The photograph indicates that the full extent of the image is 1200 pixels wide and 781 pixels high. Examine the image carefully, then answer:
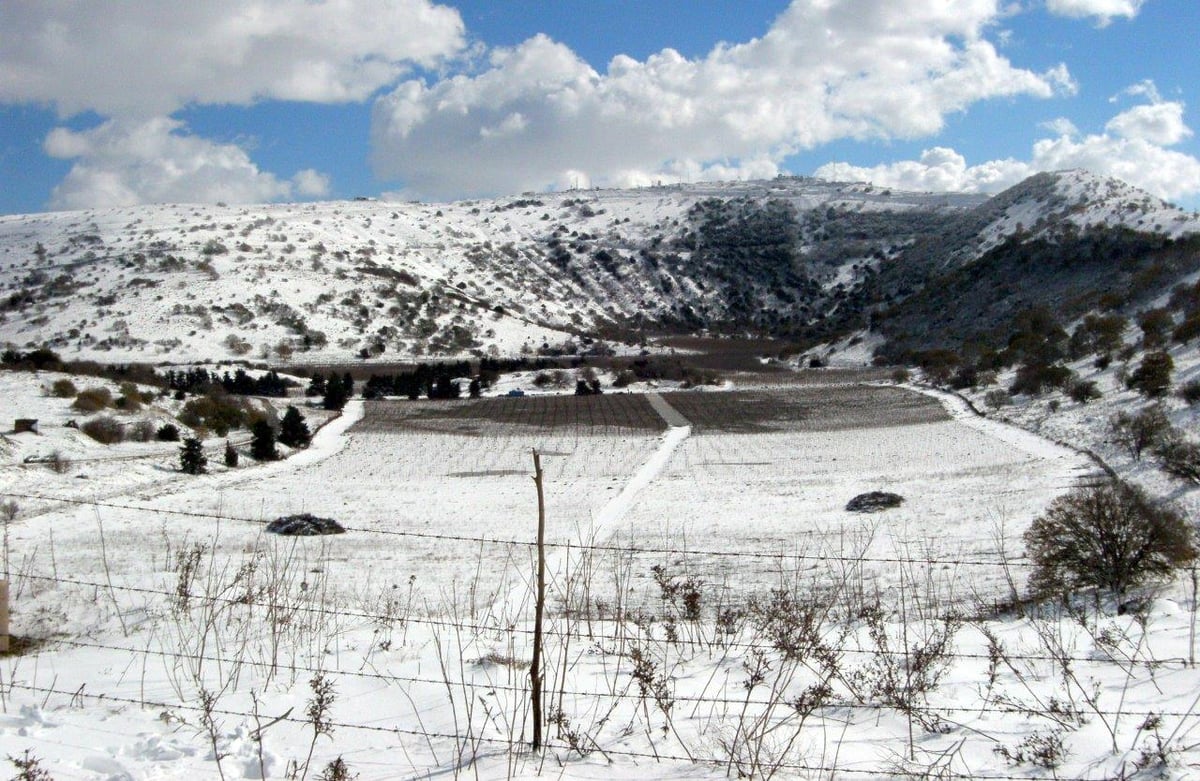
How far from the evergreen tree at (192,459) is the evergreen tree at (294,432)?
240 inches

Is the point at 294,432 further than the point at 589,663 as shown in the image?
Yes

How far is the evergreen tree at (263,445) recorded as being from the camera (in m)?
28.9

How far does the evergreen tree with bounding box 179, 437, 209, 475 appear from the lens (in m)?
25.4

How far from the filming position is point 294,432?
32406 mm

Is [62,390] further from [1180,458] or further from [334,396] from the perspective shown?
[1180,458]

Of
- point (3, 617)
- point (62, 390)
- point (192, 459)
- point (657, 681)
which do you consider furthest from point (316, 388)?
point (657, 681)

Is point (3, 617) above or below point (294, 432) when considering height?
above

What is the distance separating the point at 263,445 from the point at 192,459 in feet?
12.0

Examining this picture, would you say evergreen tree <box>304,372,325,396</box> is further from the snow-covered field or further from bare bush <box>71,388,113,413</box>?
the snow-covered field

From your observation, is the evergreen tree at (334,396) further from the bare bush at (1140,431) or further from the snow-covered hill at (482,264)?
the bare bush at (1140,431)

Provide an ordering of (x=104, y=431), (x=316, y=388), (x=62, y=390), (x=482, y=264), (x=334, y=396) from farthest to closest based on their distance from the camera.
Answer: (x=482, y=264) → (x=316, y=388) → (x=334, y=396) → (x=62, y=390) → (x=104, y=431)

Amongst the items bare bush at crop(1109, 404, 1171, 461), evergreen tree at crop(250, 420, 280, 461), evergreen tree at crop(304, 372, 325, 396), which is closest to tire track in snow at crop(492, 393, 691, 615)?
evergreen tree at crop(250, 420, 280, 461)

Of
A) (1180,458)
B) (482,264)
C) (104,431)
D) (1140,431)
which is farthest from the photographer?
(482,264)

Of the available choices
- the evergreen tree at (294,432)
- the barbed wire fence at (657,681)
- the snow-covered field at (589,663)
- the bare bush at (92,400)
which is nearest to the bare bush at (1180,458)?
the snow-covered field at (589,663)
